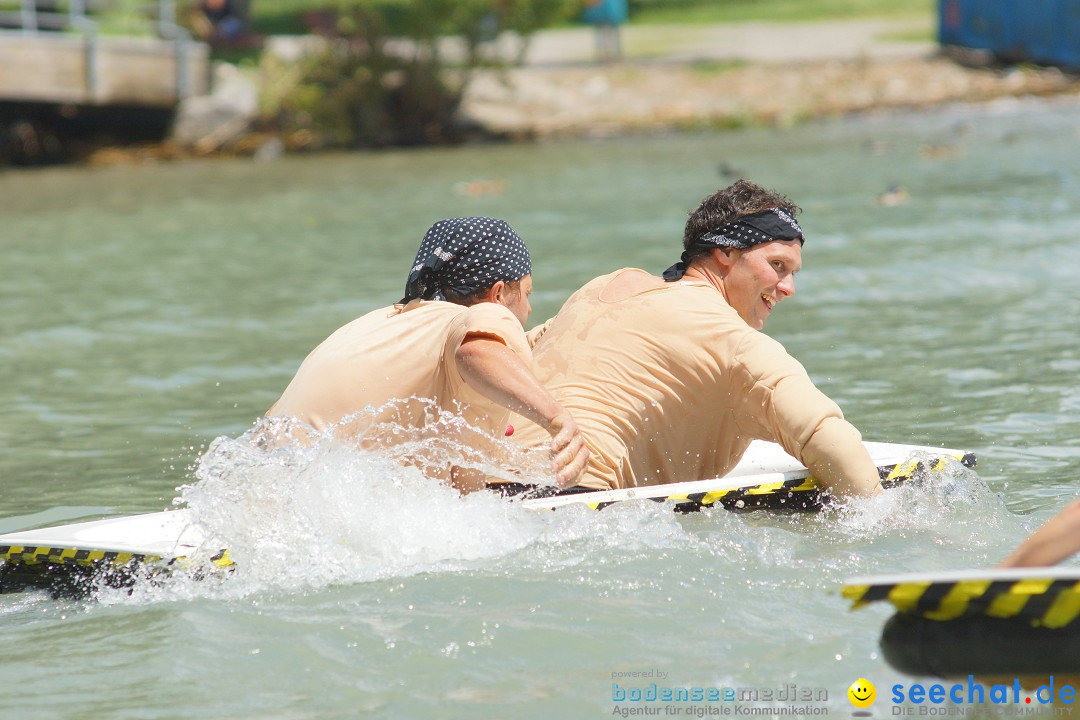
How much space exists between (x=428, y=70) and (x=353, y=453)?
1983 cm

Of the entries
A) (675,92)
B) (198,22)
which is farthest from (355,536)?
(198,22)

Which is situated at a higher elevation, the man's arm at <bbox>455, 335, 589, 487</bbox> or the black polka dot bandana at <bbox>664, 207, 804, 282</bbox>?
the black polka dot bandana at <bbox>664, 207, 804, 282</bbox>

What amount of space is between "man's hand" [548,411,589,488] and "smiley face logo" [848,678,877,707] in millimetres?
1185

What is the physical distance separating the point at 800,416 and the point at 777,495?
1.62 ft

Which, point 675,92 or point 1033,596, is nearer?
point 1033,596

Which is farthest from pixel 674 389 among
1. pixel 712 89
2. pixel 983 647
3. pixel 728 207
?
pixel 712 89

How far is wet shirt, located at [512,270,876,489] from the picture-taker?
203 inches

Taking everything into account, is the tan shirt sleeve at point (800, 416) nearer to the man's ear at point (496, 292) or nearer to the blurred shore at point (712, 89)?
the man's ear at point (496, 292)

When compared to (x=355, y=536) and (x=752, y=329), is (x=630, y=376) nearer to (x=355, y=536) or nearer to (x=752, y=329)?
(x=752, y=329)

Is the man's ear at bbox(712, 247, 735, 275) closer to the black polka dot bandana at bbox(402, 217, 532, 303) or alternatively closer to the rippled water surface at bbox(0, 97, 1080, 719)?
the black polka dot bandana at bbox(402, 217, 532, 303)

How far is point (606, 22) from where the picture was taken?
29.7 m

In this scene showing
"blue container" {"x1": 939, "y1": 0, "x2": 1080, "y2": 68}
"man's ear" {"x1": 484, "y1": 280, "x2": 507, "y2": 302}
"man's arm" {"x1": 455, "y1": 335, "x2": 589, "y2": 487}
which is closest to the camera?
"man's arm" {"x1": 455, "y1": 335, "x2": 589, "y2": 487}

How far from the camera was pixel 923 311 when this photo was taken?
10078mm

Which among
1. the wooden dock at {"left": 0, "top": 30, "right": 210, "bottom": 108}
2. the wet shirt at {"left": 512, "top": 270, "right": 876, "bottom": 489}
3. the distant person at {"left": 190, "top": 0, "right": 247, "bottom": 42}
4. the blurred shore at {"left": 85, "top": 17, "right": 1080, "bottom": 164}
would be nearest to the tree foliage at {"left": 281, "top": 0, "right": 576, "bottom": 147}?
the blurred shore at {"left": 85, "top": 17, "right": 1080, "bottom": 164}
